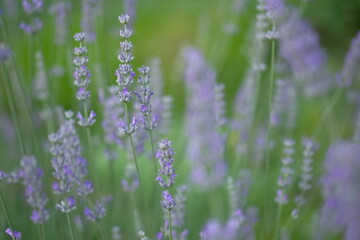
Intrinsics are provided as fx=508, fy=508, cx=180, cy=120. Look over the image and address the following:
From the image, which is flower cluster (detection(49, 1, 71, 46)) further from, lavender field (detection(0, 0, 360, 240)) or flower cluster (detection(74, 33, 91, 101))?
flower cluster (detection(74, 33, 91, 101))

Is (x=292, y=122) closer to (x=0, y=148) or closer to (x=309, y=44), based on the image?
(x=309, y=44)

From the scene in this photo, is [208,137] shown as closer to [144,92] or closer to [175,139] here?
[144,92]

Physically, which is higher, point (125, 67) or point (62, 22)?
point (62, 22)

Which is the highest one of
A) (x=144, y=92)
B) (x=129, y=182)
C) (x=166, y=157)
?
(x=129, y=182)

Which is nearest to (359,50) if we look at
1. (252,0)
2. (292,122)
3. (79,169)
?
(292,122)

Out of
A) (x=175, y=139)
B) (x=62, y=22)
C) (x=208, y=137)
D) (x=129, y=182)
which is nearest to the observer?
(x=129, y=182)

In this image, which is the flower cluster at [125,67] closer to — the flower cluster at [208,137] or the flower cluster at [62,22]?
the flower cluster at [208,137]

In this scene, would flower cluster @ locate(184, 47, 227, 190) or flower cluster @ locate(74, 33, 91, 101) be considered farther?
flower cluster @ locate(184, 47, 227, 190)

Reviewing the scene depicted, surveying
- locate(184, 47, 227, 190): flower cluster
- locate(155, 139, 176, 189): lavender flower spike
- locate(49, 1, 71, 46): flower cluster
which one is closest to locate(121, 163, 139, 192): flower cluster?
locate(184, 47, 227, 190): flower cluster

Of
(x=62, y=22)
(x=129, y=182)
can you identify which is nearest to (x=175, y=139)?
(x=62, y=22)
